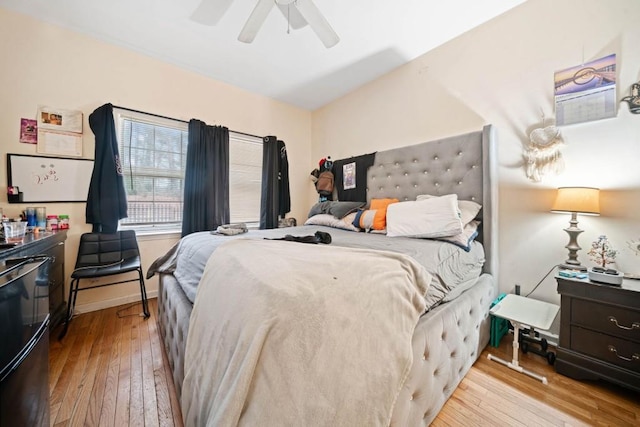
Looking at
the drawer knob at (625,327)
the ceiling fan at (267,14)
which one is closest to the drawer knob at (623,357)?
the drawer knob at (625,327)

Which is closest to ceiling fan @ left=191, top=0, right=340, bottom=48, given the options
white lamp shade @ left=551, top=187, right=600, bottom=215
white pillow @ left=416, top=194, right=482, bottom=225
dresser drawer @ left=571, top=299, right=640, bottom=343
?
white pillow @ left=416, top=194, right=482, bottom=225

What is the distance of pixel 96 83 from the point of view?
227 cm

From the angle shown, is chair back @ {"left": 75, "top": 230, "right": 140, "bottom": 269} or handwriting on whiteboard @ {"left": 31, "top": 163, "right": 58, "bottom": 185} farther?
chair back @ {"left": 75, "top": 230, "right": 140, "bottom": 269}

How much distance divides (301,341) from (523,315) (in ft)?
5.37

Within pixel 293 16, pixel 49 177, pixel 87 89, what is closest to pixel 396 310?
pixel 293 16

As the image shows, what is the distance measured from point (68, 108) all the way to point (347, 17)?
2.66m

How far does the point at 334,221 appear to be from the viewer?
2.58 meters

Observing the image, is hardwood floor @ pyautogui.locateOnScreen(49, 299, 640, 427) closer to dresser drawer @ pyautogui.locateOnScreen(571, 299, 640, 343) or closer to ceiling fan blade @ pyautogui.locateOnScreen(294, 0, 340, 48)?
dresser drawer @ pyautogui.locateOnScreen(571, 299, 640, 343)

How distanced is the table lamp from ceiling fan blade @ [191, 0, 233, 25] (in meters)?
2.76

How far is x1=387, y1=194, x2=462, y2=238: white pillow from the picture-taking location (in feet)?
5.35

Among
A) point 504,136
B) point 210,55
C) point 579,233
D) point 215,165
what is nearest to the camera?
point 579,233

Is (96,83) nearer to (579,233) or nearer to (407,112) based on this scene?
(407,112)

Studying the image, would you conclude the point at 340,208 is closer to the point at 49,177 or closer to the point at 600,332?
the point at 600,332

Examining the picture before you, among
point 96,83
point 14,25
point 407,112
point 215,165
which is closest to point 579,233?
point 407,112
